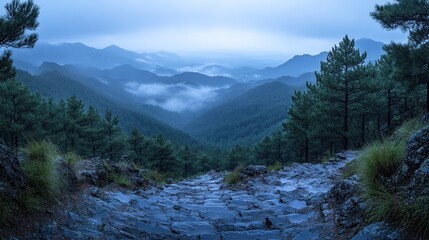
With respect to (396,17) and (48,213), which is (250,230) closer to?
(48,213)

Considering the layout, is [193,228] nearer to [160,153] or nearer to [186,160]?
[160,153]

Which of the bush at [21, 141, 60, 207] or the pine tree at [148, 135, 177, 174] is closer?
the bush at [21, 141, 60, 207]

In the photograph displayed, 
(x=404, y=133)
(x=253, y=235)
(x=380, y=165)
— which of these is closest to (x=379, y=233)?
(x=380, y=165)

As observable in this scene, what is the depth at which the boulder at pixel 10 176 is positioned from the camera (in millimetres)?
4773

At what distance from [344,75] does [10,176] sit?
2064cm

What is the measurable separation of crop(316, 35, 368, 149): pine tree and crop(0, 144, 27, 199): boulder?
20040 mm

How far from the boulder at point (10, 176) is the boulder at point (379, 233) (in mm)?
4813

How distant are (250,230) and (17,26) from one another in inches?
315

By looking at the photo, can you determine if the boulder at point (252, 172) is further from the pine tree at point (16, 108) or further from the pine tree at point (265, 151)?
the pine tree at point (265, 151)

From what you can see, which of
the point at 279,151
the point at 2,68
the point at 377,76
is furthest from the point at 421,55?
the point at 279,151

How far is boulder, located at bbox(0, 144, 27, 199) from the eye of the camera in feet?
15.7

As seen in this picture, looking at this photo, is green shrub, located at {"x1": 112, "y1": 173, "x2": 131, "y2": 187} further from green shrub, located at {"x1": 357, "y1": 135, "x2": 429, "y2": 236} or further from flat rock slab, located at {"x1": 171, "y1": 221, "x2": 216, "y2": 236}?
green shrub, located at {"x1": 357, "y1": 135, "x2": 429, "y2": 236}

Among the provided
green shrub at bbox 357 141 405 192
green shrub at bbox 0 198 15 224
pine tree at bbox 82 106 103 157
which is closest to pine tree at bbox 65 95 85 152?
pine tree at bbox 82 106 103 157

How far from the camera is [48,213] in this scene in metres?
5.13
